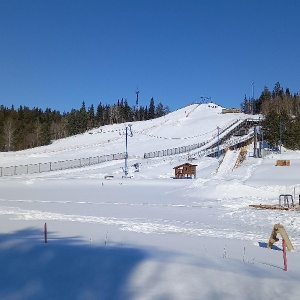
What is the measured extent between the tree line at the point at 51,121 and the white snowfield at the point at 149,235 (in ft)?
218

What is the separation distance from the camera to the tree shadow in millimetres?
6484

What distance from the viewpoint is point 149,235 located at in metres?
14.8

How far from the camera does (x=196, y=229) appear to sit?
17.7 metres

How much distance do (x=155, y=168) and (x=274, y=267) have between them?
43.2m

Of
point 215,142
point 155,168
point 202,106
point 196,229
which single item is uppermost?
point 202,106

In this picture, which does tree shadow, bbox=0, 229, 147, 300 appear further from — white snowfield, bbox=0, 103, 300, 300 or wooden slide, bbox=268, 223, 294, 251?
wooden slide, bbox=268, 223, 294, 251

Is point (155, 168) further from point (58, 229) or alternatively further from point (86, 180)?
point (58, 229)

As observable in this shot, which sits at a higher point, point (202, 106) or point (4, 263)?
point (202, 106)

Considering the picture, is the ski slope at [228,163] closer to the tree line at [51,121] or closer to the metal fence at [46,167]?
the metal fence at [46,167]

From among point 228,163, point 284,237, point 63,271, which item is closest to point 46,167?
point 228,163

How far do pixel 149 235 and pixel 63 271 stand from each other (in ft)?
25.0

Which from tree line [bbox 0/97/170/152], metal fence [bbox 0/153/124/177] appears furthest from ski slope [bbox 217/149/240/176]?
tree line [bbox 0/97/170/152]

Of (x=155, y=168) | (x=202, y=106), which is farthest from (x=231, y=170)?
(x=202, y=106)

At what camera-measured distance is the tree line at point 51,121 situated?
115m
